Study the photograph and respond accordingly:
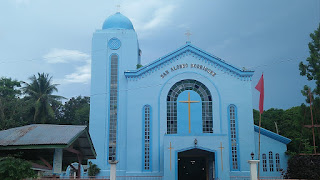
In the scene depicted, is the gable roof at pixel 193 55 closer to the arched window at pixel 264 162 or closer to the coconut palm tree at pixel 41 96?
the arched window at pixel 264 162

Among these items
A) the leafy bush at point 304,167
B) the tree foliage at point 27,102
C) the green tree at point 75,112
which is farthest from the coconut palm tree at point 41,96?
the leafy bush at point 304,167

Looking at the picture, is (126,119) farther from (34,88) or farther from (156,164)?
(34,88)

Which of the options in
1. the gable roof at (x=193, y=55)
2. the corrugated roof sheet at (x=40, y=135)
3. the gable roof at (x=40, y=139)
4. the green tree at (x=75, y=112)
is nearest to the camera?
the gable roof at (x=40, y=139)

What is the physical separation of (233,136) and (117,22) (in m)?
12.6

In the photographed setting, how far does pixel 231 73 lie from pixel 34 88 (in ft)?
65.9

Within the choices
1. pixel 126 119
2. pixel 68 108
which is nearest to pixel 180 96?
pixel 126 119

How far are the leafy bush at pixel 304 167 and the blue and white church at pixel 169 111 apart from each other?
57.3 inches

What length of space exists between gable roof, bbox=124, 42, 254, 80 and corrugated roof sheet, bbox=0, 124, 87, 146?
1187cm

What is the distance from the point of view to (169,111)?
2508 centimetres

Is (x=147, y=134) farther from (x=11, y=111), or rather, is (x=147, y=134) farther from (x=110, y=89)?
(x=11, y=111)

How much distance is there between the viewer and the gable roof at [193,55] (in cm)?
2544

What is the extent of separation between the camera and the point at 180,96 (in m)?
25.2

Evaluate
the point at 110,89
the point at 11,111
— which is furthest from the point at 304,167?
the point at 11,111

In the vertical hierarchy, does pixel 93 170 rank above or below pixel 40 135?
below
